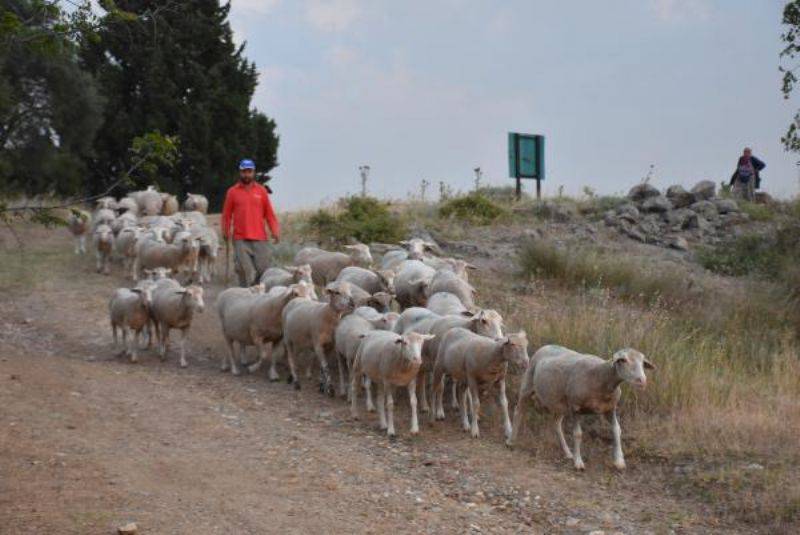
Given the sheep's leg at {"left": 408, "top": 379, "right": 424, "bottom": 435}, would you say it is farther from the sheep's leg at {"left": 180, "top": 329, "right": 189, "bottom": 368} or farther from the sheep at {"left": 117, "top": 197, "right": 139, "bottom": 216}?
the sheep at {"left": 117, "top": 197, "right": 139, "bottom": 216}

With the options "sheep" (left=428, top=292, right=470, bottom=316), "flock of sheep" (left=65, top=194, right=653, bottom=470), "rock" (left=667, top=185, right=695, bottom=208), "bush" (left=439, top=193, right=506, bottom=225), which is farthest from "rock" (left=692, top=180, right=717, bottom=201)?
"sheep" (left=428, top=292, right=470, bottom=316)

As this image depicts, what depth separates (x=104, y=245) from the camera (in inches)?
918

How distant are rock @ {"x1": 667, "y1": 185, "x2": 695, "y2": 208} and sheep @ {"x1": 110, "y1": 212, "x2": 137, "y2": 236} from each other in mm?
14838

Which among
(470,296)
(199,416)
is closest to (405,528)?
(199,416)

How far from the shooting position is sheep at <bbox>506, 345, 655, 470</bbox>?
11.4 meters

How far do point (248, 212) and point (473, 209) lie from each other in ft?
36.0

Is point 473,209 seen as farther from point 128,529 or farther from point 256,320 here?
point 128,529

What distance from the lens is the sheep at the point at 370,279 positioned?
55.5 ft

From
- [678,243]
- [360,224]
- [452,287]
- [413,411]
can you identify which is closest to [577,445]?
[413,411]

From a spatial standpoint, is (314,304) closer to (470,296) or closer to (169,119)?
(470,296)

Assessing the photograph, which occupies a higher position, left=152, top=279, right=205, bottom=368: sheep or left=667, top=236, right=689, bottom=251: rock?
left=667, top=236, right=689, bottom=251: rock

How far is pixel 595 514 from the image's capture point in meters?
10.5

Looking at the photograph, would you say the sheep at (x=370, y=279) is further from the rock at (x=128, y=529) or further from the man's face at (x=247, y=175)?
the rock at (x=128, y=529)

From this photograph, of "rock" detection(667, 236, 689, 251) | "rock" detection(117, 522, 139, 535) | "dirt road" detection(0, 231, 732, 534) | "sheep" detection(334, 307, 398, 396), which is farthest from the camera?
"rock" detection(667, 236, 689, 251)
